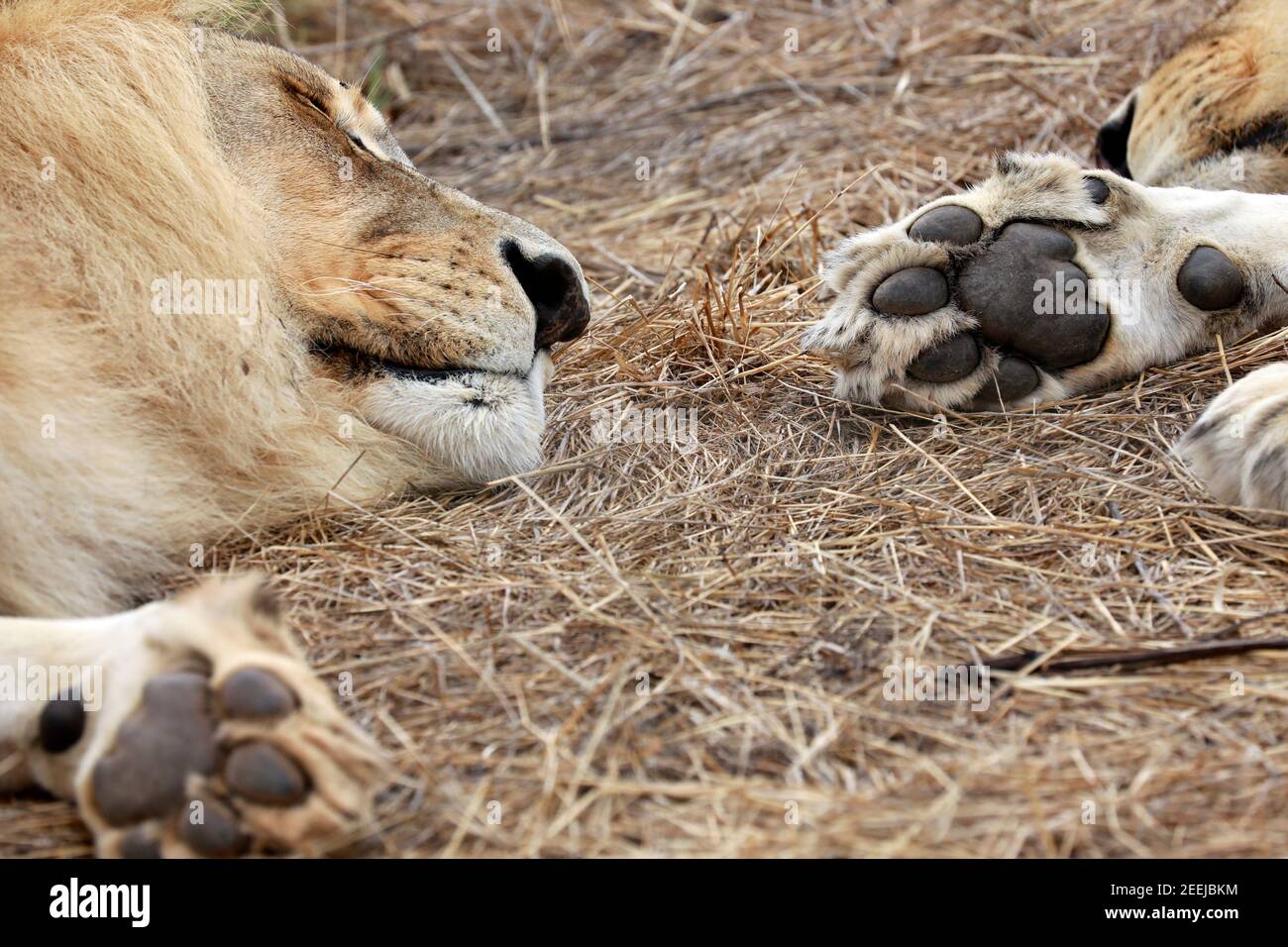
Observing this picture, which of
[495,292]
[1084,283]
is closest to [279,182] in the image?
[495,292]

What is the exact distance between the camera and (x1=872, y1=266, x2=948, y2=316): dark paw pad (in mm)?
2643

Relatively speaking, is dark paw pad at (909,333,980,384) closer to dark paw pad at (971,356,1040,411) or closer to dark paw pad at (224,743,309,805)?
dark paw pad at (971,356,1040,411)

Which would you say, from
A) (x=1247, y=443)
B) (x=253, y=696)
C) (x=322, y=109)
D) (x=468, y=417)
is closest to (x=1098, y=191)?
(x=1247, y=443)

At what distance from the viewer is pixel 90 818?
1.70 m

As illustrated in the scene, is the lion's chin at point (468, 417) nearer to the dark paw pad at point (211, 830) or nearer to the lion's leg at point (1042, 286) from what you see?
the lion's leg at point (1042, 286)

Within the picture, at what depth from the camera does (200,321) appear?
2.47m

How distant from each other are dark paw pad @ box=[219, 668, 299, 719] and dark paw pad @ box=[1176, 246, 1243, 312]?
79.6 inches

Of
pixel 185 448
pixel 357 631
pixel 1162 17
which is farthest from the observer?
pixel 1162 17

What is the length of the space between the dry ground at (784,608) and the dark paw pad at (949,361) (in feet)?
0.44

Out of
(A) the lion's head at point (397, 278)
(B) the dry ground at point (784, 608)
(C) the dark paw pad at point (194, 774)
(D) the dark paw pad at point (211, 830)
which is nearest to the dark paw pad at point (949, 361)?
(B) the dry ground at point (784, 608)

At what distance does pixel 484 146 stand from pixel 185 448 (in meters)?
3.12
